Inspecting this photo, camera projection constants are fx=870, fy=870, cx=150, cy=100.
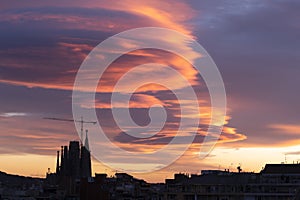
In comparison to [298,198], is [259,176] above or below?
above

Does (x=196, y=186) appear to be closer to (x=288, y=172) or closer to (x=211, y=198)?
(x=211, y=198)

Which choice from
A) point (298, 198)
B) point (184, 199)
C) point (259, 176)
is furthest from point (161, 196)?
point (298, 198)

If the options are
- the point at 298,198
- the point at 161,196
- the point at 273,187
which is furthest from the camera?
the point at 161,196

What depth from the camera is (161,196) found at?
17888cm

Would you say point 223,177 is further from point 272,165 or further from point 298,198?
point 298,198

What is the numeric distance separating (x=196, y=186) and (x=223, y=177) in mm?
6313

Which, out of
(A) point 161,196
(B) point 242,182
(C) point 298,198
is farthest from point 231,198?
(C) point 298,198

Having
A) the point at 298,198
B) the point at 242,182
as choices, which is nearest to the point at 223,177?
the point at 242,182

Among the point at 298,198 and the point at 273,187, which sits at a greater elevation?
the point at 273,187

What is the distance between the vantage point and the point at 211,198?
560ft

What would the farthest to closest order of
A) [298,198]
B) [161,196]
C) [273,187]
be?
[161,196], [273,187], [298,198]

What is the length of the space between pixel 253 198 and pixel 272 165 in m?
11.4

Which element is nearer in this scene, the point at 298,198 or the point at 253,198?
the point at 298,198

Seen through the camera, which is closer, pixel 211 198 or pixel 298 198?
pixel 298 198
